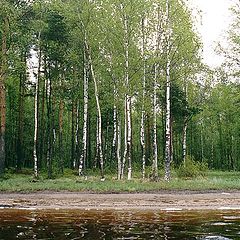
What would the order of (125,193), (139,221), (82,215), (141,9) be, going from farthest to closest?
(141,9) < (125,193) < (82,215) < (139,221)

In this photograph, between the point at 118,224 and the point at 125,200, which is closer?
the point at 118,224

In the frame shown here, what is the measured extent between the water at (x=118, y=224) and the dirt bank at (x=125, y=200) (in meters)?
1.79

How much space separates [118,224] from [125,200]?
293 inches

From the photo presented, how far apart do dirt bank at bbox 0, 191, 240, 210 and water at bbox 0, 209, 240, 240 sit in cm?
179

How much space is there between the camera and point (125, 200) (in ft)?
63.2

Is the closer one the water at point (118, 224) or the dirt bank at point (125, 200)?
the water at point (118, 224)

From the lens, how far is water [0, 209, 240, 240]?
973 centimetres

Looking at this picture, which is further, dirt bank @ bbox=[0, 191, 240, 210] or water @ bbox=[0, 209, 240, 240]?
dirt bank @ bbox=[0, 191, 240, 210]

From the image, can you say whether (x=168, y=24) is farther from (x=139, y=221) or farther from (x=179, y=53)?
(x=139, y=221)

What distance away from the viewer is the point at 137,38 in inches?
1117

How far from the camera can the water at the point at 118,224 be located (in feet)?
31.9

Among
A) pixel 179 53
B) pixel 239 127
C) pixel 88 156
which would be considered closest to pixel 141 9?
pixel 179 53

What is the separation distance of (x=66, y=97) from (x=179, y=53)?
40.7 ft

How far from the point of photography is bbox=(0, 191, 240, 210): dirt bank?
57.2 ft
